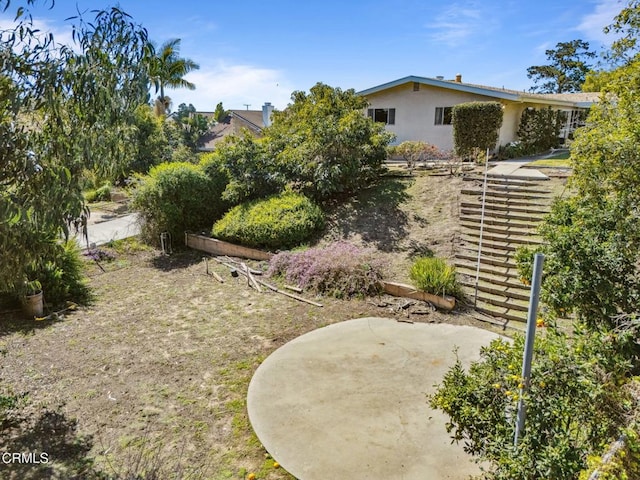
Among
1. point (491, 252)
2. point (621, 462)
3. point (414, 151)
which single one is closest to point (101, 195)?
point (414, 151)

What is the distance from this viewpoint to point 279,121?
14867mm

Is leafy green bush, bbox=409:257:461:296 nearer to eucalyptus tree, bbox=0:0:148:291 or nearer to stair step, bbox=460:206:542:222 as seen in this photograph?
stair step, bbox=460:206:542:222

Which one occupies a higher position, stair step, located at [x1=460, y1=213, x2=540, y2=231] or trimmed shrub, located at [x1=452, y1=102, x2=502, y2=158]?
trimmed shrub, located at [x1=452, y1=102, x2=502, y2=158]

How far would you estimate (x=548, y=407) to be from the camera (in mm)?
2783

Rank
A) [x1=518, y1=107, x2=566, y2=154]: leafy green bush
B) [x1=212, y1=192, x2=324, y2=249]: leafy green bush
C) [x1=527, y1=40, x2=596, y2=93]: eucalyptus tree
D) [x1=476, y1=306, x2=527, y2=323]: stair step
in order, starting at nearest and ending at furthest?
[x1=476, y1=306, x2=527, y2=323]: stair step → [x1=212, y1=192, x2=324, y2=249]: leafy green bush → [x1=518, y1=107, x2=566, y2=154]: leafy green bush → [x1=527, y1=40, x2=596, y2=93]: eucalyptus tree

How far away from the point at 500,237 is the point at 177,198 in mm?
9054

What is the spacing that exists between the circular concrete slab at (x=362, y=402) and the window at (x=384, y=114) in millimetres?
14282

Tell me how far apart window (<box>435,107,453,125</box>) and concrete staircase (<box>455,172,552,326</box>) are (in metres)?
6.69

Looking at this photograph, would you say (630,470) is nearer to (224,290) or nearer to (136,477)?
(136,477)

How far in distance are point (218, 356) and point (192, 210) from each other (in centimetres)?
727

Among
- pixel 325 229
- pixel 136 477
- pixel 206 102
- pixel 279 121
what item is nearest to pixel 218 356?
pixel 136 477

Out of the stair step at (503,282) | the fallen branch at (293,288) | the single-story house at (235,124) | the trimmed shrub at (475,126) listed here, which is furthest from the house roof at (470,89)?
the single-story house at (235,124)

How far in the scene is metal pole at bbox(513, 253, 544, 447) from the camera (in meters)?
2.62

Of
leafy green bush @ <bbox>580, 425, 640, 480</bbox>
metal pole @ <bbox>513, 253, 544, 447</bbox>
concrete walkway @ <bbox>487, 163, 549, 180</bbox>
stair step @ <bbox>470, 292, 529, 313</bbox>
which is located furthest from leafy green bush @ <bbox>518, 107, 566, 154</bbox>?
leafy green bush @ <bbox>580, 425, 640, 480</bbox>
